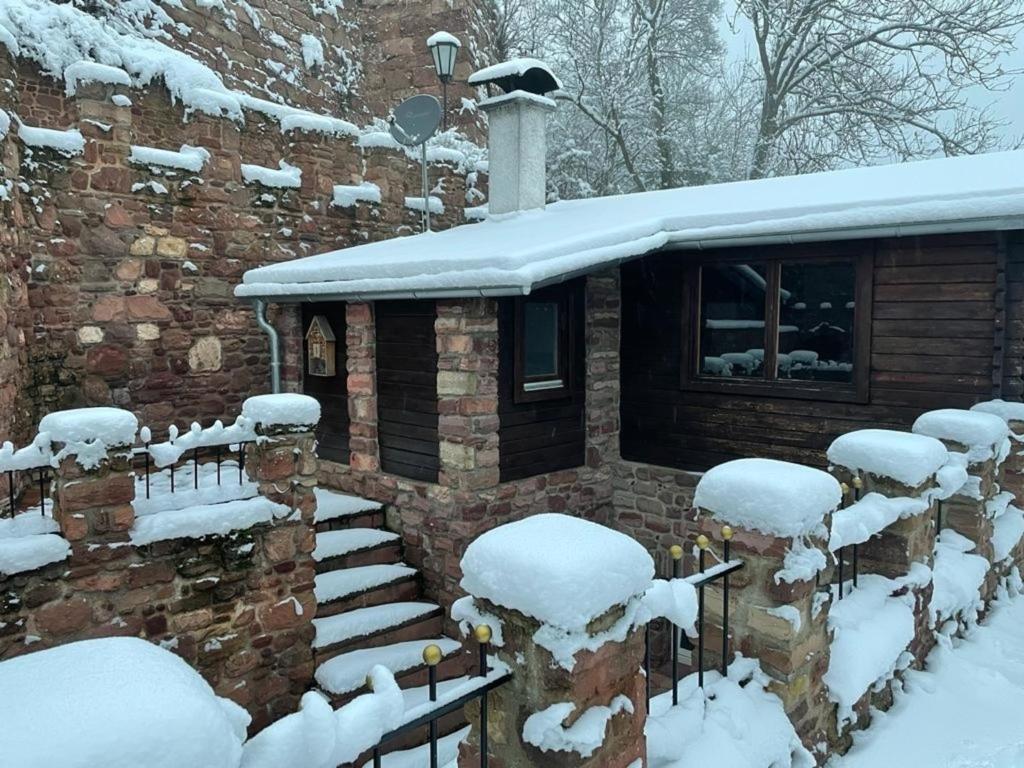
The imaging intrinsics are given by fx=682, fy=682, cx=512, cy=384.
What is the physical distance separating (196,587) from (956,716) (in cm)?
463

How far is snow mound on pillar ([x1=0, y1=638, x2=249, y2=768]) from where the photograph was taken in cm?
117

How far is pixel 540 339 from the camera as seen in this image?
267 inches

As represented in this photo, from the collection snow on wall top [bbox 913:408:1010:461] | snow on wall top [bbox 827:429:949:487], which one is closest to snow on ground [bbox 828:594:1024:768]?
snow on wall top [bbox 827:429:949:487]

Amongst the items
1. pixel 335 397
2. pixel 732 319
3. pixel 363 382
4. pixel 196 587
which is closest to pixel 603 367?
pixel 732 319

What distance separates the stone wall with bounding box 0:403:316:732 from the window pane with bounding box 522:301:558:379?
235 centimetres

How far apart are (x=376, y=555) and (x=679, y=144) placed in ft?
46.8

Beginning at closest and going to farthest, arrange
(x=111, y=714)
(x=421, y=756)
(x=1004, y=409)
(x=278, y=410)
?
(x=111, y=714) → (x=421, y=756) → (x=278, y=410) → (x=1004, y=409)

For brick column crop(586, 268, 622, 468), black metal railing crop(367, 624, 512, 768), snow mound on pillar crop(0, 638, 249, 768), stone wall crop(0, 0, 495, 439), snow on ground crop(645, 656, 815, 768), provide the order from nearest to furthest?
1. snow mound on pillar crop(0, 638, 249, 768)
2. black metal railing crop(367, 624, 512, 768)
3. snow on ground crop(645, 656, 815, 768)
4. stone wall crop(0, 0, 495, 439)
5. brick column crop(586, 268, 622, 468)

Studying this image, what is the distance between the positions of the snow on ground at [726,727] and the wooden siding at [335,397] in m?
5.40

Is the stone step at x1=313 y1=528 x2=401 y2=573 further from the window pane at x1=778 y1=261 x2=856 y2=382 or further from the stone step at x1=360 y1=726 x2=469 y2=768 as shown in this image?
the window pane at x1=778 y1=261 x2=856 y2=382

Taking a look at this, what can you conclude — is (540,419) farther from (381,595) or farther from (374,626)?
(374,626)

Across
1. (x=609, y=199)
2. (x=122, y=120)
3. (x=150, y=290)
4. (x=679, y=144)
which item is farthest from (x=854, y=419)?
(x=679, y=144)

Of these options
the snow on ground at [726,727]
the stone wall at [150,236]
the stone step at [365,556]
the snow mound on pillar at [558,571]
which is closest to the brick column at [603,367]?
the stone step at [365,556]

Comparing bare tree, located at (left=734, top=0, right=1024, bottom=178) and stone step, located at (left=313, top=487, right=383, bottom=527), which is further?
bare tree, located at (left=734, top=0, right=1024, bottom=178)
